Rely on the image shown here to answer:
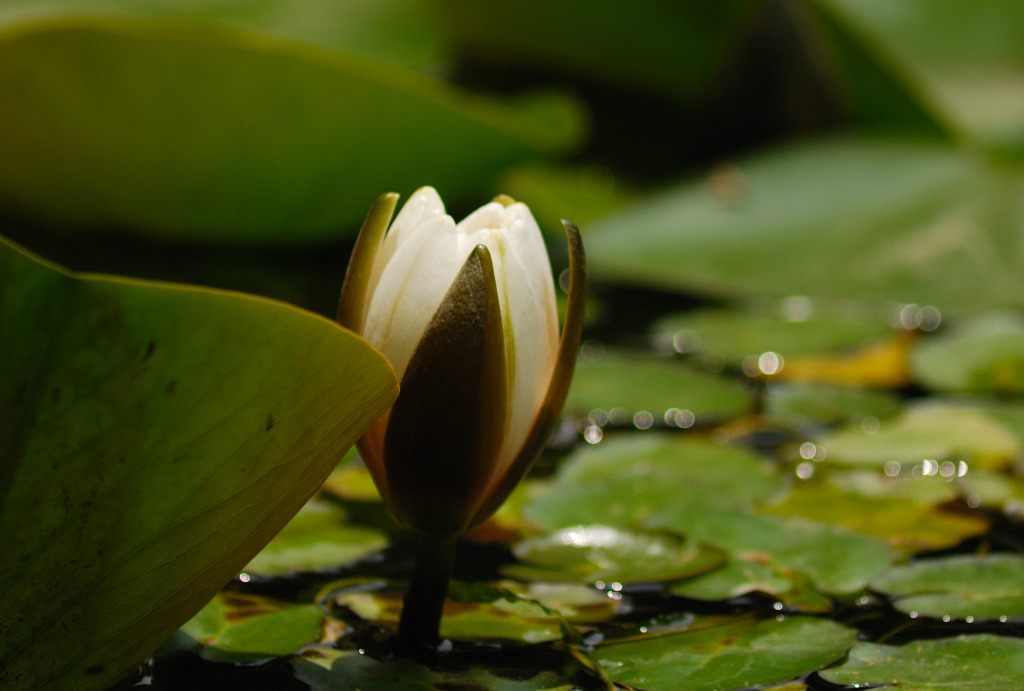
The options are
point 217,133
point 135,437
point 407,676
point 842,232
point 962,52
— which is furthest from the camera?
point 962,52

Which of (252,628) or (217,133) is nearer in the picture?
(252,628)

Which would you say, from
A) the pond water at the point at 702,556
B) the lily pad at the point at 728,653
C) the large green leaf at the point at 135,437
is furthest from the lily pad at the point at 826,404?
the large green leaf at the point at 135,437

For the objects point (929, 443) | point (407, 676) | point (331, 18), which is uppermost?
point (331, 18)

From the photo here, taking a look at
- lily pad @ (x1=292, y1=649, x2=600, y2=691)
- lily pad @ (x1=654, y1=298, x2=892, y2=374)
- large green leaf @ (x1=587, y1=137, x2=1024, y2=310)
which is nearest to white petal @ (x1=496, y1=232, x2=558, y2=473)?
lily pad @ (x1=292, y1=649, x2=600, y2=691)

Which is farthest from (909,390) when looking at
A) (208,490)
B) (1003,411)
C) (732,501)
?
(208,490)

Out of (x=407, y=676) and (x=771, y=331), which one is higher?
(x=771, y=331)

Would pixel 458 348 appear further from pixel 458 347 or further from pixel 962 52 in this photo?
pixel 962 52

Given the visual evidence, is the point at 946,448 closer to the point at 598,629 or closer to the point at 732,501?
the point at 732,501

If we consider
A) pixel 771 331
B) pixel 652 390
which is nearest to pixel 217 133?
pixel 652 390
